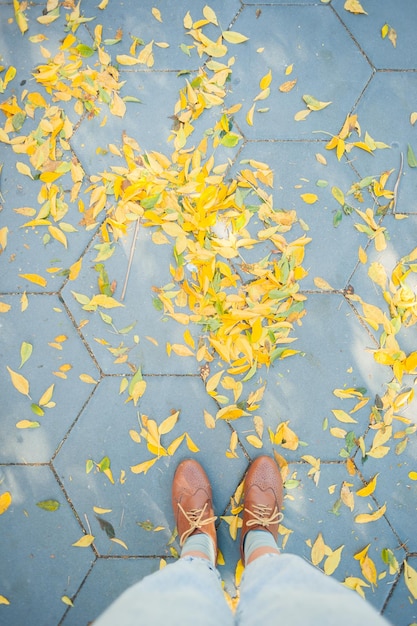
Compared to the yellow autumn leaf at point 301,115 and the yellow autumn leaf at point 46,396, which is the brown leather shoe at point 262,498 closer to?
the yellow autumn leaf at point 46,396

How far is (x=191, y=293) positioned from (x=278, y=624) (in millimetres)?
1304

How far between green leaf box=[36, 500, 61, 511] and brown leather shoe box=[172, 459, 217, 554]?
0.51m

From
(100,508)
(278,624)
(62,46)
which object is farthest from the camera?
(62,46)

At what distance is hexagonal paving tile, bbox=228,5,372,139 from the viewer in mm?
2277

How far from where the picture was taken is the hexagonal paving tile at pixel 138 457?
2121 millimetres

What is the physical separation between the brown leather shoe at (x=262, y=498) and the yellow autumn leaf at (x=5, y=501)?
3.35 ft

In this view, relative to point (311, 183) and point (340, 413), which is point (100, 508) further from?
point (311, 183)

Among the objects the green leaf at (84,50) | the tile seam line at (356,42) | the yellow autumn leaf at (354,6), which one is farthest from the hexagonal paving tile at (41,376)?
the yellow autumn leaf at (354,6)

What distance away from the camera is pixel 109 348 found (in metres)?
2.17

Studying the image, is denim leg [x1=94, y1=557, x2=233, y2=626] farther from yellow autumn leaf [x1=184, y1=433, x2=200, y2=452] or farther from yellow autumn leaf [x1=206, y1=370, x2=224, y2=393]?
yellow autumn leaf [x1=206, y1=370, x2=224, y2=393]

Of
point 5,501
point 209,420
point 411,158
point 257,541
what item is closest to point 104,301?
point 209,420

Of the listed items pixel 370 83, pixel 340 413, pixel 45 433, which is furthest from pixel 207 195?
pixel 45 433

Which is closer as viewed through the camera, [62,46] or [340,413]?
[340,413]

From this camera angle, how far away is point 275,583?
Answer: 144 cm
